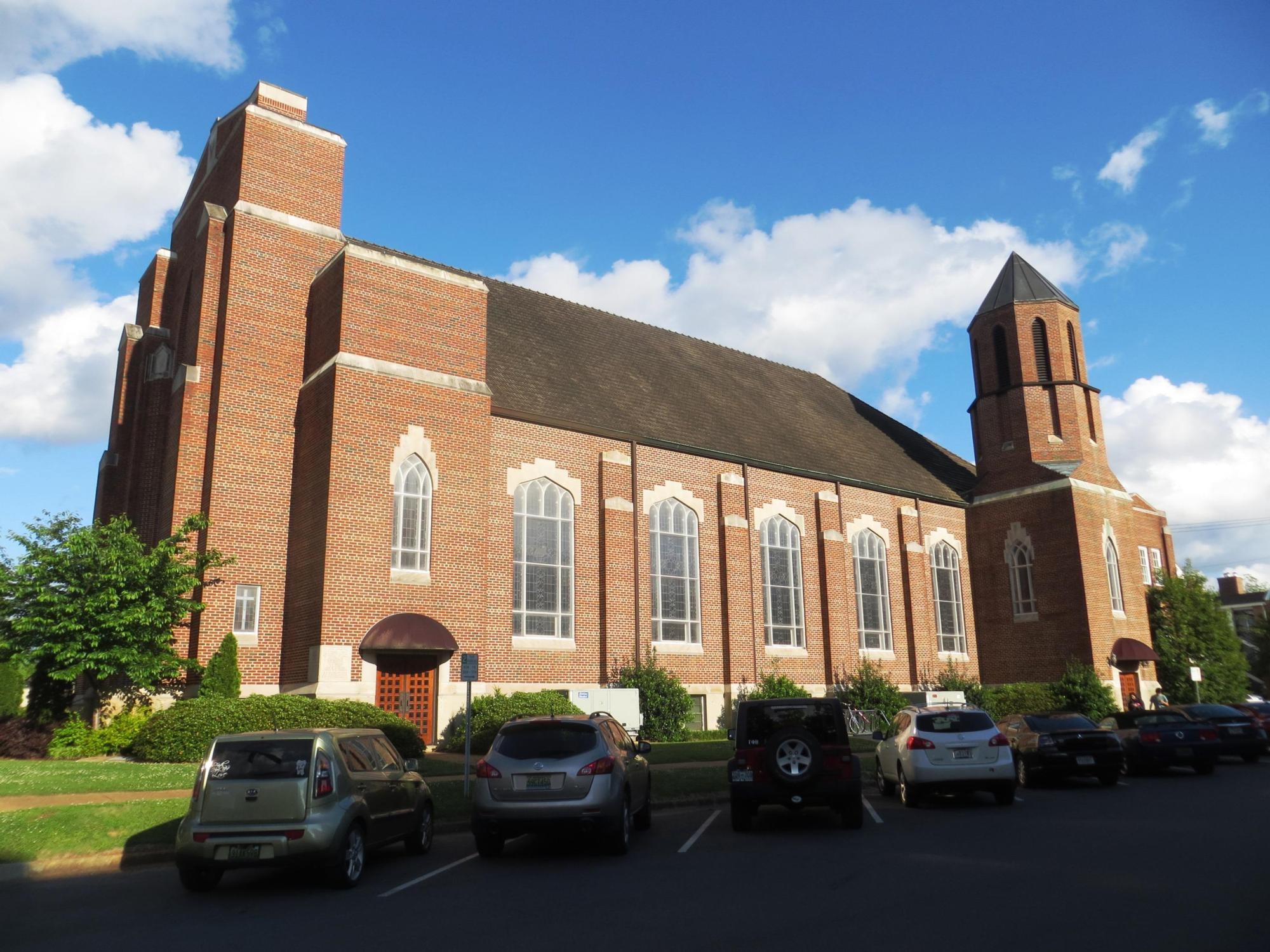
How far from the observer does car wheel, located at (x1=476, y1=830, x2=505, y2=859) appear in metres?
10.5

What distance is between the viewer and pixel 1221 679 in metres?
34.6

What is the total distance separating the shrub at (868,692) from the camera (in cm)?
2981

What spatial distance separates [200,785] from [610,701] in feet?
49.5

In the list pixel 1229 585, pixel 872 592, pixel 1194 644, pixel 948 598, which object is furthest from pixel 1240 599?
pixel 872 592

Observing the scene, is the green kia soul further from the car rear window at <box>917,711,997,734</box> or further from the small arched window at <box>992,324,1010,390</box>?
the small arched window at <box>992,324,1010,390</box>

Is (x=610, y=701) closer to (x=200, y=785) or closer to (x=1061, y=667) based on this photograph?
(x=200, y=785)

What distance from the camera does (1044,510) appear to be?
35000 mm

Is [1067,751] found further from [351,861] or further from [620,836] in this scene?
[351,861]

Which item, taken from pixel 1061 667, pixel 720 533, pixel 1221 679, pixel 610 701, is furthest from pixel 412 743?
pixel 1221 679

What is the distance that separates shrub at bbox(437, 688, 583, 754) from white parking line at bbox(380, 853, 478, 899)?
9453 mm

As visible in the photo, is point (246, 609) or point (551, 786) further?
point (246, 609)

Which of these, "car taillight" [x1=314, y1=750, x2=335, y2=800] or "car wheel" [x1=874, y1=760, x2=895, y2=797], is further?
"car wheel" [x1=874, y1=760, x2=895, y2=797]

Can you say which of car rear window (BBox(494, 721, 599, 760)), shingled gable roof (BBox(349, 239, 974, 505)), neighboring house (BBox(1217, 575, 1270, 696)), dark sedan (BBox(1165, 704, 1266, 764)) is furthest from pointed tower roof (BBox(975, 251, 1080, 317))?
neighboring house (BBox(1217, 575, 1270, 696))

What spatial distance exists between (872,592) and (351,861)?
26.9 m
